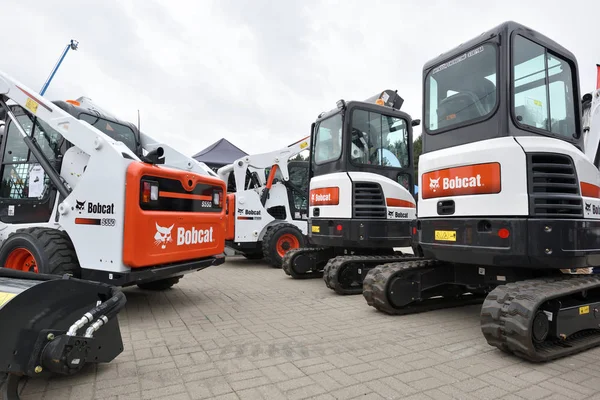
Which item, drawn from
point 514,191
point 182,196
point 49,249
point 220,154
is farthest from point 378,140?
point 220,154

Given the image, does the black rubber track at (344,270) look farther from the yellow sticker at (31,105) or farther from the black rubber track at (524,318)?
the yellow sticker at (31,105)

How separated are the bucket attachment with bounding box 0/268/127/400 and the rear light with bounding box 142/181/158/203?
4.82 ft

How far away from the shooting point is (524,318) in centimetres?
315

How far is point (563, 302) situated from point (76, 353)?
4.04 meters

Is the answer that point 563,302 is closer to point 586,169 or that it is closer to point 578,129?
point 586,169

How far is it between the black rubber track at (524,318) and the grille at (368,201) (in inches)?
113

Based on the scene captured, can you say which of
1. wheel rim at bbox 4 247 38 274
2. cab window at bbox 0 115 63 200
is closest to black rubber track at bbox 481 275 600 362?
A: wheel rim at bbox 4 247 38 274

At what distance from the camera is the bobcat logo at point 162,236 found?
4.39 m

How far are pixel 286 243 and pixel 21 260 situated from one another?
5668 mm

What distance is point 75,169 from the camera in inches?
193

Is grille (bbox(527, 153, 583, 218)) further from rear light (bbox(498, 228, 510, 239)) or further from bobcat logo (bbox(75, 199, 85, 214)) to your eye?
bobcat logo (bbox(75, 199, 85, 214))

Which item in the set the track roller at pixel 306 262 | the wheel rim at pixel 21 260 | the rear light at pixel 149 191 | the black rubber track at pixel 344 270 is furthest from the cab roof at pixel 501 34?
the wheel rim at pixel 21 260

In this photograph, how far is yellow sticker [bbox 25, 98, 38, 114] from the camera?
4.97 meters

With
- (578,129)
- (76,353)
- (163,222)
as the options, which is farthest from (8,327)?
(578,129)
